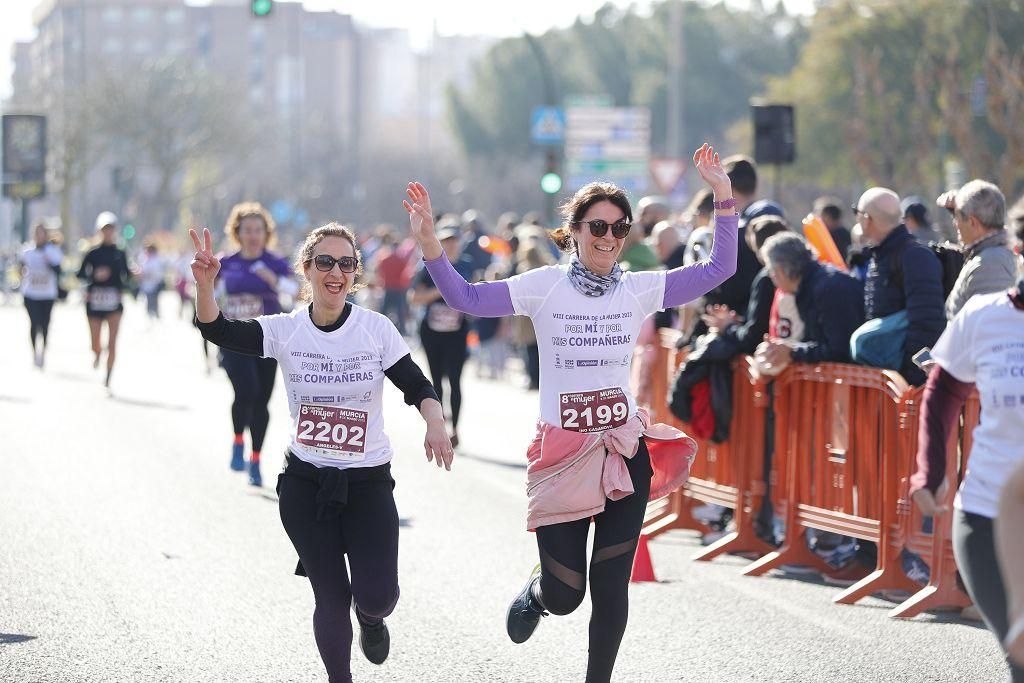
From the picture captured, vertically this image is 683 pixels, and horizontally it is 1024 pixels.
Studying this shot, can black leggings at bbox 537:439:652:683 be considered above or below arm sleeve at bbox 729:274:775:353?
below

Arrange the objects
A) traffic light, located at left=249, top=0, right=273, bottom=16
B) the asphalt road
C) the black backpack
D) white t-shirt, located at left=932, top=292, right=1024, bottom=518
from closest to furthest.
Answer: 1. white t-shirt, located at left=932, top=292, right=1024, bottom=518
2. the asphalt road
3. the black backpack
4. traffic light, located at left=249, top=0, right=273, bottom=16

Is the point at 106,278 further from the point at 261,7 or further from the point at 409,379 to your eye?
the point at 409,379

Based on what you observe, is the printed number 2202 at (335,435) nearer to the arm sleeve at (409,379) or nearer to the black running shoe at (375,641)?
the arm sleeve at (409,379)

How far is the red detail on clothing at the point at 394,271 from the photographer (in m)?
25.5

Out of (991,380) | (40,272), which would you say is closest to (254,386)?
(991,380)

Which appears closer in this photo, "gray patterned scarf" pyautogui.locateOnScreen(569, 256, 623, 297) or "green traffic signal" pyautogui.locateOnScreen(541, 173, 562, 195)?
"gray patterned scarf" pyautogui.locateOnScreen(569, 256, 623, 297)

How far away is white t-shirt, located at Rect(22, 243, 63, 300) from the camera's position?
21328 millimetres

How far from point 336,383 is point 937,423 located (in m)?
2.09

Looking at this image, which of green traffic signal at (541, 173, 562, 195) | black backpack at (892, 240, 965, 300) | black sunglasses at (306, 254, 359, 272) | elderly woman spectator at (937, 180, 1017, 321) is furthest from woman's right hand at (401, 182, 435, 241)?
green traffic signal at (541, 173, 562, 195)

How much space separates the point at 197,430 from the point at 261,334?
396 inches

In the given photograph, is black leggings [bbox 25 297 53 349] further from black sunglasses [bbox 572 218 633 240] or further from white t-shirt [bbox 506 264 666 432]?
black sunglasses [bbox 572 218 633 240]

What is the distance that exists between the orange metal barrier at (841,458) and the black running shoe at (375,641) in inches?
112

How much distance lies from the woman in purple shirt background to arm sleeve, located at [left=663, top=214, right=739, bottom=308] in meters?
5.94

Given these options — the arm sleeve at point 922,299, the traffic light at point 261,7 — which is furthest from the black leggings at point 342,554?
the traffic light at point 261,7
